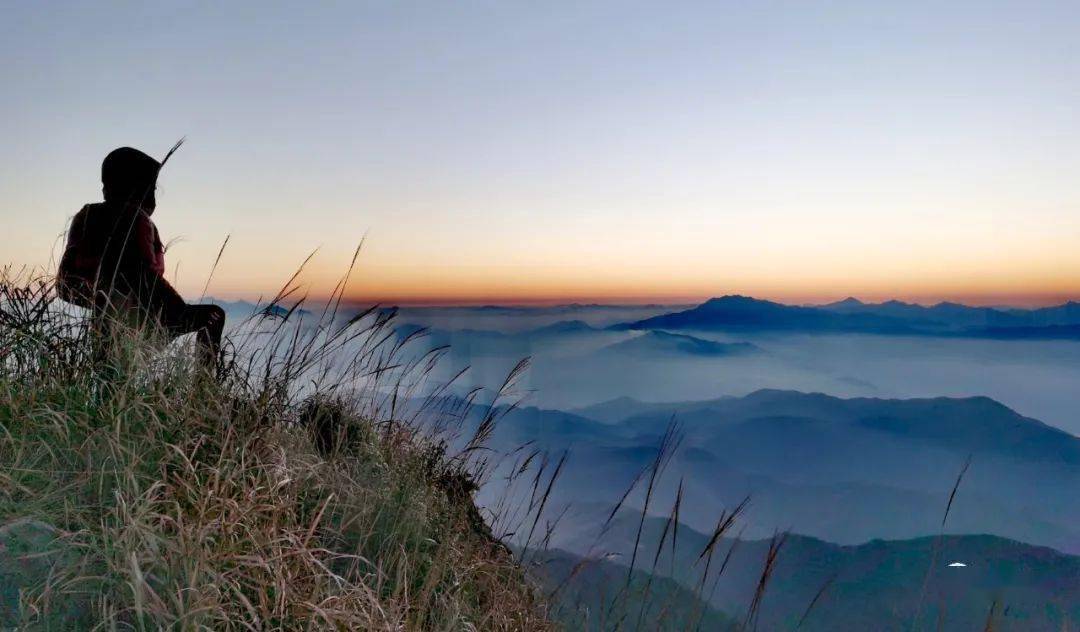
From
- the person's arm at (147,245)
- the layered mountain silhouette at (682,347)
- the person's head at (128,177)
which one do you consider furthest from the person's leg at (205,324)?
the layered mountain silhouette at (682,347)

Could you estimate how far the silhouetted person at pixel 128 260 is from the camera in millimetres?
3705

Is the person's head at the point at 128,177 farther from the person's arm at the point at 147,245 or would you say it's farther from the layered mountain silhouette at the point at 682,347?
the layered mountain silhouette at the point at 682,347

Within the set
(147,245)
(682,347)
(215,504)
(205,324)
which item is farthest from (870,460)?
(215,504)

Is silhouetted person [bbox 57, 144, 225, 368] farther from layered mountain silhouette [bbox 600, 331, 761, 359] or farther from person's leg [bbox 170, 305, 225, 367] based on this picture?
layered mountain silhouette [bbox 600, 331, 761, 359]

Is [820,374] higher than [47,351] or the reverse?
the reverse

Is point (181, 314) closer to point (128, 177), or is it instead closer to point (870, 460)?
point (128, 177)

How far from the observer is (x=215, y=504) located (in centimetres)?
229

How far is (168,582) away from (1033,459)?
170 m

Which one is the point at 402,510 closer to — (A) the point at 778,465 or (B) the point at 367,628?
(B) the point at 367,628

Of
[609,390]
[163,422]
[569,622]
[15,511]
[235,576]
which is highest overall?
[163,422]

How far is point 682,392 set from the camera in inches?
5591

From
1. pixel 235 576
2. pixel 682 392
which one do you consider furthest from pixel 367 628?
pixel 682 392

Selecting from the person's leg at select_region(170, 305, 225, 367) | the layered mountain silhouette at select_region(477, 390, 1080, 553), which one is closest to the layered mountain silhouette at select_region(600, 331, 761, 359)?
the layered mountain silhouette at select_region(477, 390, 1080, 553)

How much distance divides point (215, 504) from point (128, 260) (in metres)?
2.05
